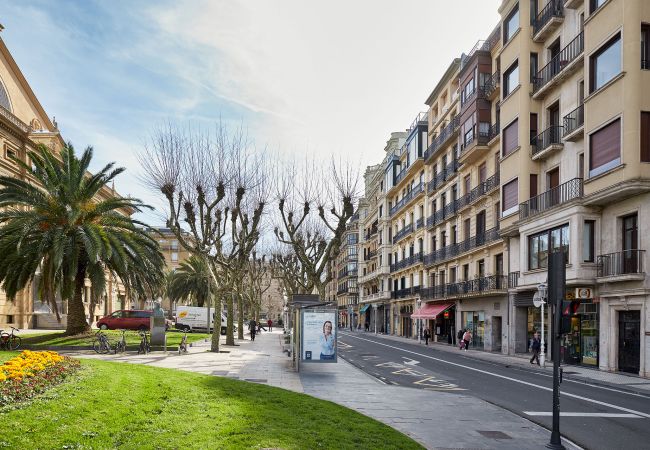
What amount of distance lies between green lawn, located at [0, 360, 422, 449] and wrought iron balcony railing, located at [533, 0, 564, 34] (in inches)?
1003

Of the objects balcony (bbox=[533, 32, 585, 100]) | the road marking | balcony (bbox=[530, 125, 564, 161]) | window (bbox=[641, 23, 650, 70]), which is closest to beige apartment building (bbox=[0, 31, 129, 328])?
balcony (bbox=[530, 125, 564, 161])

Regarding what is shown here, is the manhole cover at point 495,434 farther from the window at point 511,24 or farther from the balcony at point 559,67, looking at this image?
the window at point 511,24

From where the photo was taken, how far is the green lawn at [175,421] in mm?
7324

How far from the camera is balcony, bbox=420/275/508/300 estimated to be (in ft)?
118

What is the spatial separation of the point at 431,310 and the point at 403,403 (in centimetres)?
3646

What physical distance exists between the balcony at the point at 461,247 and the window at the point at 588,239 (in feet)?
34.5

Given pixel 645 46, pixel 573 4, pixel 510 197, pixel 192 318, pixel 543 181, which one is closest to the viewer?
pixel 645 46

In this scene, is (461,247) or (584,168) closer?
(584,168)

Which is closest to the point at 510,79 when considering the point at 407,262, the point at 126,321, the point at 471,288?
the point at 471,288

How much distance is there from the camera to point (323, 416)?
10.3m

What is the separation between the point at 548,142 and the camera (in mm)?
29891

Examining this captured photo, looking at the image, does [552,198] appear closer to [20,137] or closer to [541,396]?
[541,396]

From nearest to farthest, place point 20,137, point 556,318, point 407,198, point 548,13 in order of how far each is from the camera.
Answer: point 556,318 → point 548,13 → point 20,137 → point 407,198

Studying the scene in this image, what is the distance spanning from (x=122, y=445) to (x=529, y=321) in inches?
1171
